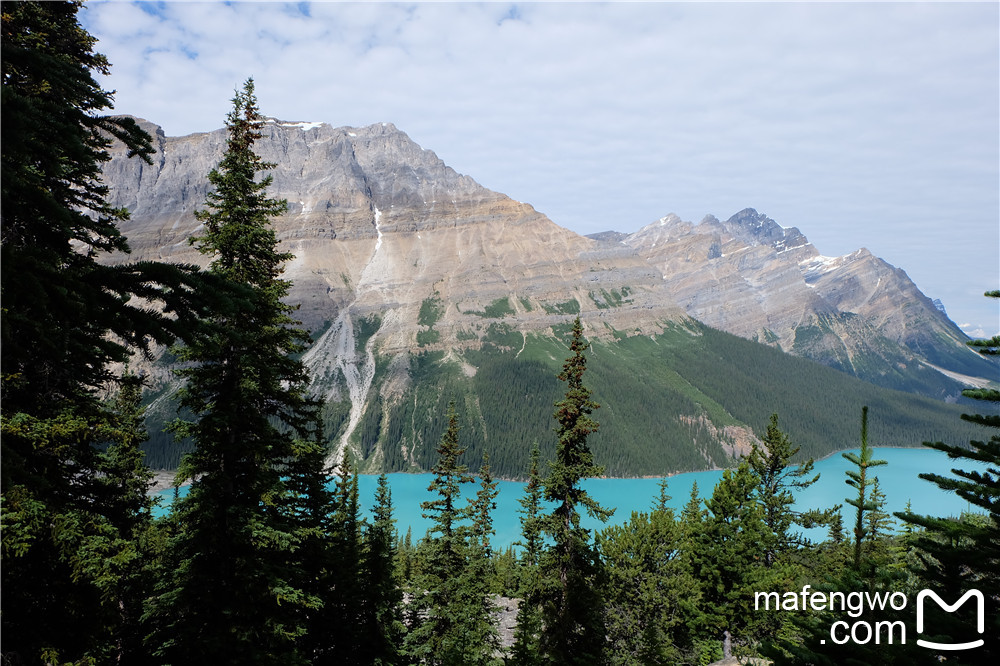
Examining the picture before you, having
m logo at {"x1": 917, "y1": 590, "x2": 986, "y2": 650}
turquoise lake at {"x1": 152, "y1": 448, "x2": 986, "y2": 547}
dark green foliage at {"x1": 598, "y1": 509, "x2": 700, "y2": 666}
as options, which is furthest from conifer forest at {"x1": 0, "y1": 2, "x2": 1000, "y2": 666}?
turquoise lake at {"x1": 152, "y1": 448, "x2": 986, "y2": 547}

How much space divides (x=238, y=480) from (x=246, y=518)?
3.73 ft

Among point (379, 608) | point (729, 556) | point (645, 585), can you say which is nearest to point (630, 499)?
point (645, 585)

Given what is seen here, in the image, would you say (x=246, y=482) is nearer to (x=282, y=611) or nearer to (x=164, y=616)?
(x=282, y=611)

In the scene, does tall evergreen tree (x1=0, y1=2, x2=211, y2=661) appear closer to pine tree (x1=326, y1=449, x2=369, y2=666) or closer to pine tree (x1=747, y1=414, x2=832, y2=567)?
pine tree (x1=326, y1=449, x2=369, y2=666)

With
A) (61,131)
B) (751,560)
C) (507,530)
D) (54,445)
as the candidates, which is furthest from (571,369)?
(507,530)

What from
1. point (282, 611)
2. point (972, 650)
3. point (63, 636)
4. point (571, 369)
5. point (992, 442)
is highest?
point (571, 369)

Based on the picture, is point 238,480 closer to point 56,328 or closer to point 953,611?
point 56,328

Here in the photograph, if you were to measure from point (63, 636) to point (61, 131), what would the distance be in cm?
950

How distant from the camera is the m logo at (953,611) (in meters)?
6.98

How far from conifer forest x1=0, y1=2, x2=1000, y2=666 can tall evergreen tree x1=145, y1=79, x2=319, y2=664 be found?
0.22ft

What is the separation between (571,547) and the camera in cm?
2445

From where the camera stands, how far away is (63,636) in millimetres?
10047

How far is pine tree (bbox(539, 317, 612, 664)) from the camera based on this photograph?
2389 centimetres

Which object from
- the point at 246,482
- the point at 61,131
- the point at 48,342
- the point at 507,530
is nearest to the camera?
the point at 48,342
